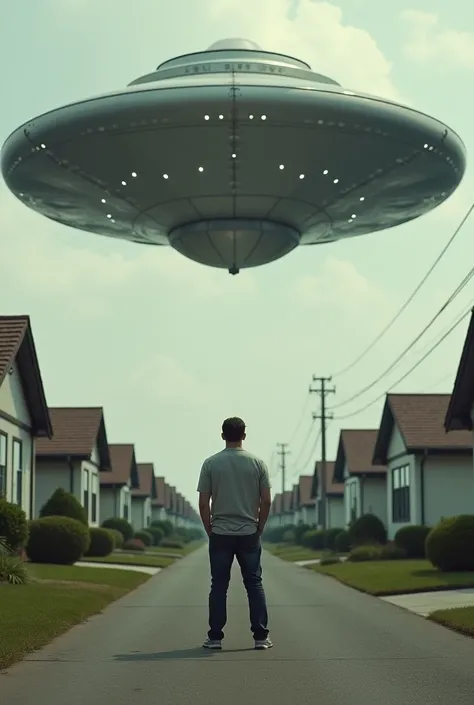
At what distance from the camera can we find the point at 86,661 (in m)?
10.5

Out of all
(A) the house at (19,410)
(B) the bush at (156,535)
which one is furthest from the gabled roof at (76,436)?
(B) the bush at (156,535)

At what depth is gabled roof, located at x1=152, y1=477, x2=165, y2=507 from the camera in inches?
4344

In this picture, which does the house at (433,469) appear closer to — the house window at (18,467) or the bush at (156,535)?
the house window at (18,467)

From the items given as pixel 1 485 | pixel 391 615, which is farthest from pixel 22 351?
pixel 391 615

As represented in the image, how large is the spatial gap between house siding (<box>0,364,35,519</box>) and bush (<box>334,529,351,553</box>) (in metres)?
21.2

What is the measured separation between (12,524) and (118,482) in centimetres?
4330

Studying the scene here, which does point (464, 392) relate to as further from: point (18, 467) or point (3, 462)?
point (18, 467)

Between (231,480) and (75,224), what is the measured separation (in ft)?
99.2

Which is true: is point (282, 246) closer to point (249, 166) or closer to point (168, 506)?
point (249, 166)

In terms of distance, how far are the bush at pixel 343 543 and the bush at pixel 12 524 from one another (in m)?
29.4

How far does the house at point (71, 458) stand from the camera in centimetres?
5019

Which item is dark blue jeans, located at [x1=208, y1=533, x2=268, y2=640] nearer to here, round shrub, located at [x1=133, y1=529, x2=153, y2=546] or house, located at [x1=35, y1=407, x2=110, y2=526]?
house, located at [x1=35, y1=407, x2=110, y2=526]

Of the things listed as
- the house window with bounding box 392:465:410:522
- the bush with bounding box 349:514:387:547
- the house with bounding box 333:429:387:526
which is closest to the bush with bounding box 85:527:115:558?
the house window with bounding box 392:465:410:522

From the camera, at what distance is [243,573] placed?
1097 centimetres
